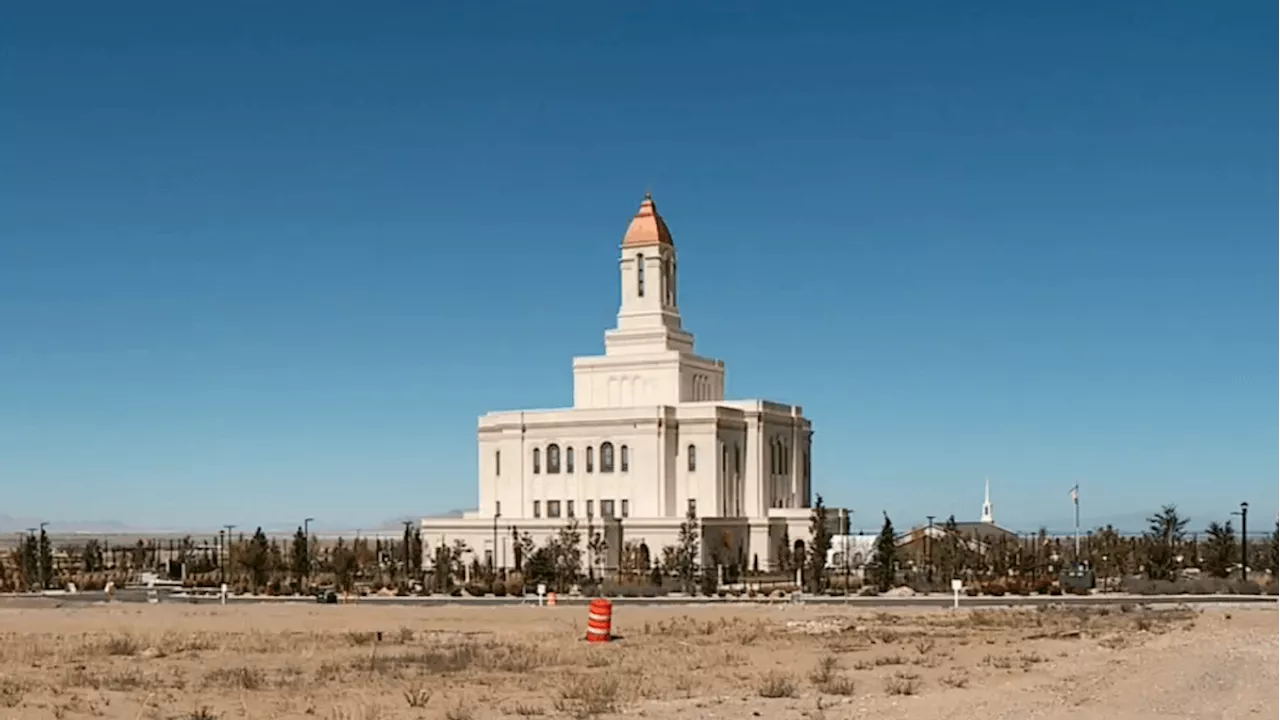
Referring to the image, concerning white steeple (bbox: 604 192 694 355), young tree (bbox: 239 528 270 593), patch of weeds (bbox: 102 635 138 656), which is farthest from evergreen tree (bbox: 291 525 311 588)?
patch of weeds (bbox: 102 635 138 656)

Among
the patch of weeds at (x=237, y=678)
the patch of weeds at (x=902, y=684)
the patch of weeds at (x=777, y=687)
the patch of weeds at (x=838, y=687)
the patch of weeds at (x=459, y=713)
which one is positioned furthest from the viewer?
the patch of weeds at (x=237, y=678)

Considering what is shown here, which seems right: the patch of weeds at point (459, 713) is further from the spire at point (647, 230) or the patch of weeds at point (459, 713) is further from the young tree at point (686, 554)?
the spire at point (647, 230)

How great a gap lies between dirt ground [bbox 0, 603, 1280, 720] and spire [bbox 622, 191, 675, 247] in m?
53.2

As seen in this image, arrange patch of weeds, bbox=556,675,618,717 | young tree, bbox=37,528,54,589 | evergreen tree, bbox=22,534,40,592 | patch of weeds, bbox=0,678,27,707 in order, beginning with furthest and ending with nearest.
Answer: young tree, bbox=37,528,54,589, evergreen tree, bbox=22,534,40,592, patch of weeds, bbox=0,678,27,707, patch of weeds, bbox=556,675,618,717

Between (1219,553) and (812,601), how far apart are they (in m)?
26.5

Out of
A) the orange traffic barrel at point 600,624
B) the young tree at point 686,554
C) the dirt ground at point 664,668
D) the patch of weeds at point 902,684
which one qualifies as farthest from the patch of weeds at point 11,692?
the young tree at point 686,554

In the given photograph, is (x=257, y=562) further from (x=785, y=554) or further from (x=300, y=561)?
(x=785, y=554)

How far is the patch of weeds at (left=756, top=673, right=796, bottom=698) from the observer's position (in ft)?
89.4

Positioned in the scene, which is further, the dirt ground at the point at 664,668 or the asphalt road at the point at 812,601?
the asphalt road at the point at 812,601

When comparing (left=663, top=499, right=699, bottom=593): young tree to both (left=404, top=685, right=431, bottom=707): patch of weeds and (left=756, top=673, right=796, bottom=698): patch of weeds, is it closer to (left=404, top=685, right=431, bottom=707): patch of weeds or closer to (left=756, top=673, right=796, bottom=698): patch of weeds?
(left=756, top=673, right=796, bottom=698): patch of weeds

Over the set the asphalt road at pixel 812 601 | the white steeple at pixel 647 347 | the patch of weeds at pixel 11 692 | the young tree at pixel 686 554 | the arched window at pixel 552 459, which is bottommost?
the asphalt road at pixel 812 601

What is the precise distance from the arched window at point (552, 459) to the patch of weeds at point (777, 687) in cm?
6937

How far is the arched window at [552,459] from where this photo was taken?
99.0 metres

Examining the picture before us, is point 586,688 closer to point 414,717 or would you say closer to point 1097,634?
point 414,717
